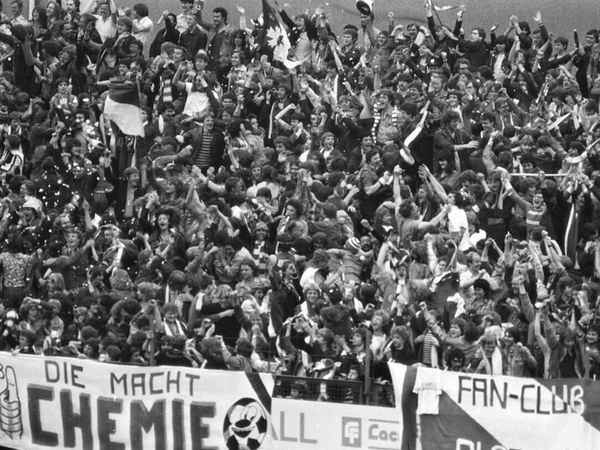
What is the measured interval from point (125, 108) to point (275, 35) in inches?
129

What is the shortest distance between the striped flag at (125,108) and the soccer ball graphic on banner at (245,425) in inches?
327

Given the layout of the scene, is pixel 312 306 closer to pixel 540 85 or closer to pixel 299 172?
pixel 299 172

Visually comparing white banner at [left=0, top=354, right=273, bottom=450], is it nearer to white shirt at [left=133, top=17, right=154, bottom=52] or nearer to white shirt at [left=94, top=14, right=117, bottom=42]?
white shirt at [left=133, top=17, right=154, bottom=52]

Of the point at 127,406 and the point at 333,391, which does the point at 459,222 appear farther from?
the point at 127,406

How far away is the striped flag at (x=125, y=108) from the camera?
27375mm

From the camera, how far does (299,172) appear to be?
24562mm

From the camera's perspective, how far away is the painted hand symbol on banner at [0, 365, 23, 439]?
21.2m

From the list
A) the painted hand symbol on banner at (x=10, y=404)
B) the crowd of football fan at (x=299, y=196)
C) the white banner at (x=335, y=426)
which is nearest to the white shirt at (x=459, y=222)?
the crowd of football fan at (x=299, y=196)

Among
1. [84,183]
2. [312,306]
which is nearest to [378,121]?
[84,183]

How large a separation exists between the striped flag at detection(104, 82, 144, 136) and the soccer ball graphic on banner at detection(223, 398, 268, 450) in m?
8.31

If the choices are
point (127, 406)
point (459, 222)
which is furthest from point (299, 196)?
point (127, 406)

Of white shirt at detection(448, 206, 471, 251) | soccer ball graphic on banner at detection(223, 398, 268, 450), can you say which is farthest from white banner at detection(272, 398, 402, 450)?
white shirt at detection(448, 206, 471, 251)

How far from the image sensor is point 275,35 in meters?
29.8

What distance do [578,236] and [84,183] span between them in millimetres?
6822
